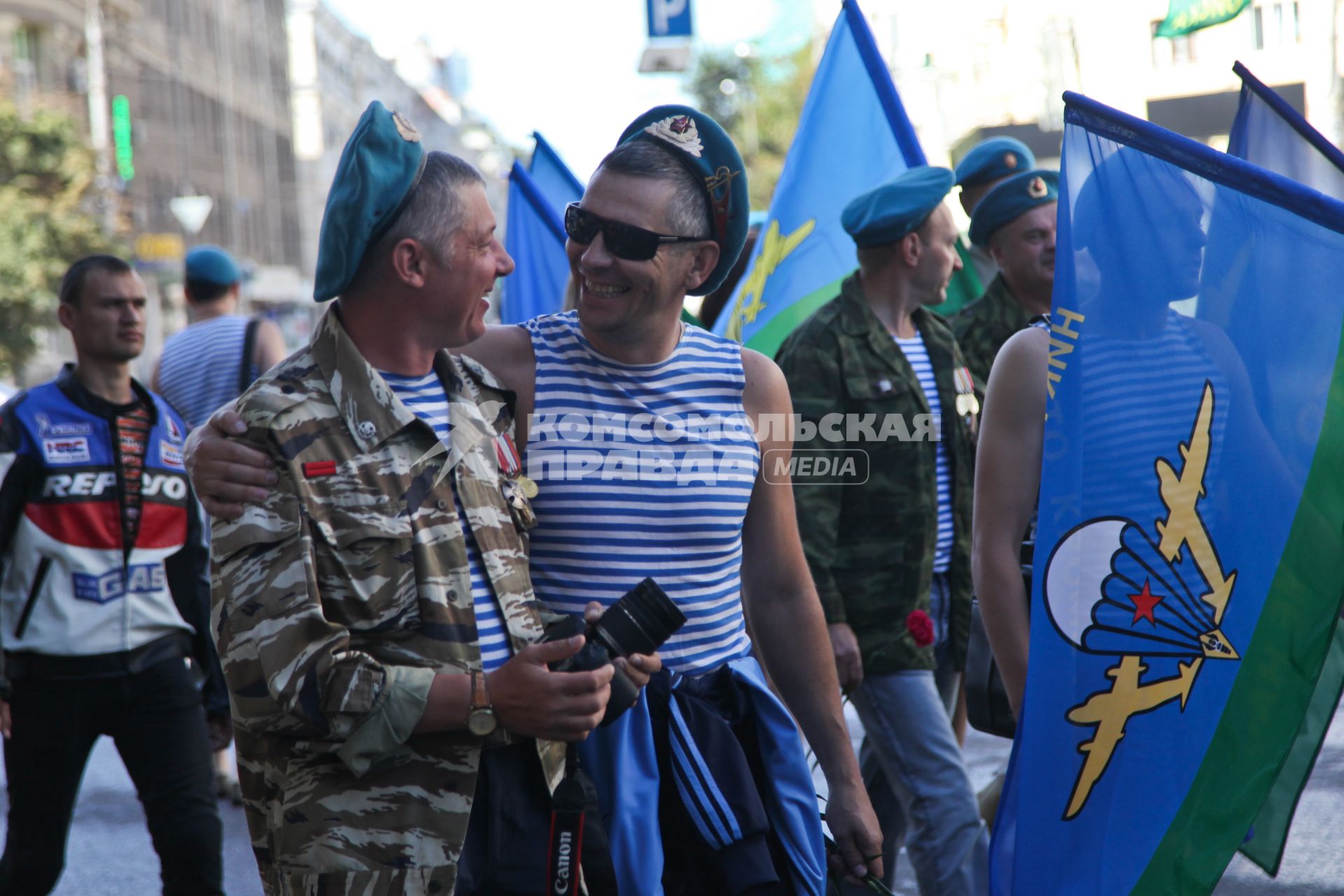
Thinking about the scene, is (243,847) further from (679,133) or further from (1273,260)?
(1273,260)

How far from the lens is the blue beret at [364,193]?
2080 millimetres

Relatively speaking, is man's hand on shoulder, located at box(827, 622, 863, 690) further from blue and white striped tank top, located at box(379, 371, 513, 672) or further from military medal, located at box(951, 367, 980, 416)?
blue and white striped tank top, located at box(379, 371, 513, 672)

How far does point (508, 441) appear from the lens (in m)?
2.30

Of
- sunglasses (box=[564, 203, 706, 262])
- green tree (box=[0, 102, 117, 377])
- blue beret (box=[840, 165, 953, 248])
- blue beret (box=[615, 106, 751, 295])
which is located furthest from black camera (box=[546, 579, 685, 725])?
green tree (box=[0, 102, 117, 377])

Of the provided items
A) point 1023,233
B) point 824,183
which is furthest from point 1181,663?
point 824,183

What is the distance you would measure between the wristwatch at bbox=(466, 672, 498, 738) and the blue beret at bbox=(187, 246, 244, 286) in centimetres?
509

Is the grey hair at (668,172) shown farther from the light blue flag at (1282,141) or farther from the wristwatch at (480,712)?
the light blue flag at (1282,141)

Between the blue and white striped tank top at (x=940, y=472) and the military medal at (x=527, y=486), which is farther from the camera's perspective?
the blue and white striped tank top at (x=940, y=472)

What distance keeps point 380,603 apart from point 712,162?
110cm

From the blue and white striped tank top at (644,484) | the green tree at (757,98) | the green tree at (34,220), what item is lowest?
the blue and white striped tank top at (644,484)

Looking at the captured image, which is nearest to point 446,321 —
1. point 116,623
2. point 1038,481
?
point 1038,481

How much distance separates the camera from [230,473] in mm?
1946

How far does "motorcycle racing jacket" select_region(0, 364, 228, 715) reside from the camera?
13.4ft

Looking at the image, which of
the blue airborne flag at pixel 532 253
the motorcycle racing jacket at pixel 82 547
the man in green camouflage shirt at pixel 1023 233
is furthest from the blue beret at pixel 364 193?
the blue airborne flag at pixel 532 253
